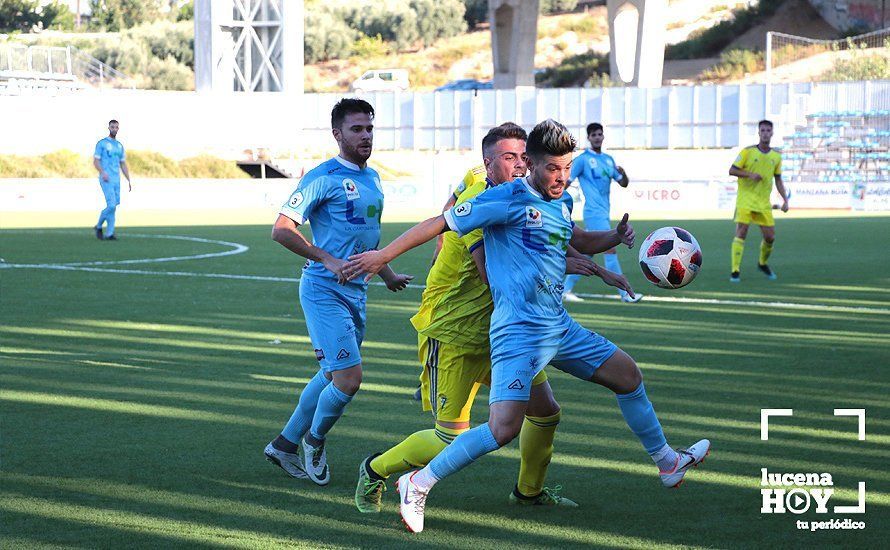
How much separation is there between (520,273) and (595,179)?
10454 mm

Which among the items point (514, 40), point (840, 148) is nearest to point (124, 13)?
point (514, 40)

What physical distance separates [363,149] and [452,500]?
1913 millimetres

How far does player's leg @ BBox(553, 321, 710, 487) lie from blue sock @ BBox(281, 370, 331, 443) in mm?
1455

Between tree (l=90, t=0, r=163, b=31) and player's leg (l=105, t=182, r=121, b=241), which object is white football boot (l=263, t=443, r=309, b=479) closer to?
player's leg (l=105, t=182, r=121, b=241)

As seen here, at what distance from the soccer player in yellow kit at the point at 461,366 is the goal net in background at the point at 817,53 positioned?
52140 millimetres

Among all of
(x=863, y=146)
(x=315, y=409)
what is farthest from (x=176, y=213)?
(x=315, y=409)

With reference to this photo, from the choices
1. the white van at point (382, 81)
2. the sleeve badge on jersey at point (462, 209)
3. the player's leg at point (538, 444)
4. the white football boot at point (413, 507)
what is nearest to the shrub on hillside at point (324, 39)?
the white van at point (382, 81)

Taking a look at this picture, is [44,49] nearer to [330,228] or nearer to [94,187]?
[94,187]

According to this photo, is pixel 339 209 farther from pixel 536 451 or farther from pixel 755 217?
pixel 755 217

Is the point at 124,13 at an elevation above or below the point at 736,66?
above

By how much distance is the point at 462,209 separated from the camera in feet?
18.1

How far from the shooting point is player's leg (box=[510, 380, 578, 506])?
6.09m

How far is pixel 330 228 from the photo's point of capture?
21.9 ft

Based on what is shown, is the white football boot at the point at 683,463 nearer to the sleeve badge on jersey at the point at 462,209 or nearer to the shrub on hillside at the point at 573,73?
the sleeve badge on jersey at the point at 462,209
